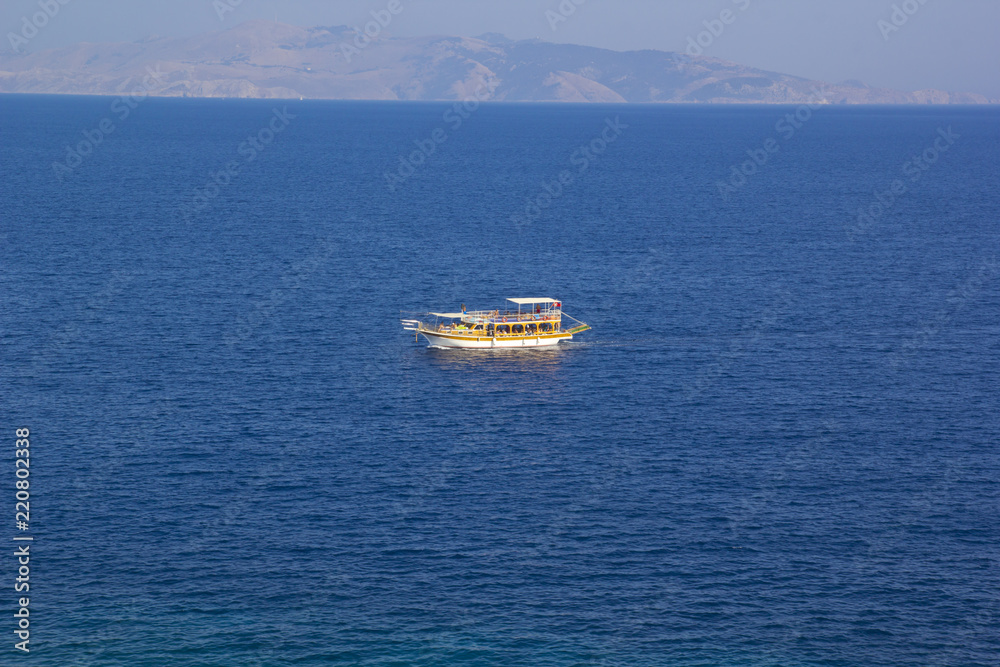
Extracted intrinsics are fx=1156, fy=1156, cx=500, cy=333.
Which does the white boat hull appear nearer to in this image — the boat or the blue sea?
the boat

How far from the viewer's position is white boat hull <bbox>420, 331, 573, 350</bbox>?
17262 cm

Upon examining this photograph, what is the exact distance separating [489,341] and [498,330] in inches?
90.8

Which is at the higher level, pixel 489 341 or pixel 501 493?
pixel 489 341

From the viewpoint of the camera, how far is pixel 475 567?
106m

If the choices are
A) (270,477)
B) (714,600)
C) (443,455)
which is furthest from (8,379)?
(714,600)

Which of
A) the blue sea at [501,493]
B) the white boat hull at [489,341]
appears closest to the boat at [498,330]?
the white boat hull at [489,341]

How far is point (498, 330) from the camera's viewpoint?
572 feet

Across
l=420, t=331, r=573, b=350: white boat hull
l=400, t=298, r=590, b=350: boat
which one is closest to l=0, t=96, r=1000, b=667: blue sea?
l=420, t=331, r=573, b=350: white boat hull

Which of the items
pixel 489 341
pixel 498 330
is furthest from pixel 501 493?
pixel 498 330

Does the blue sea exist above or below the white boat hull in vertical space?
below

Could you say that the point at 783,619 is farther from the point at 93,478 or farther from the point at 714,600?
the point at 93,478

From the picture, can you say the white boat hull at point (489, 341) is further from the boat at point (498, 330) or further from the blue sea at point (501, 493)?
the blue sea at point (501, 493)

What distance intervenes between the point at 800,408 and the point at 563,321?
49.3m

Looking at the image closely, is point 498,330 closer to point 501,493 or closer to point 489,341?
point 489,341
